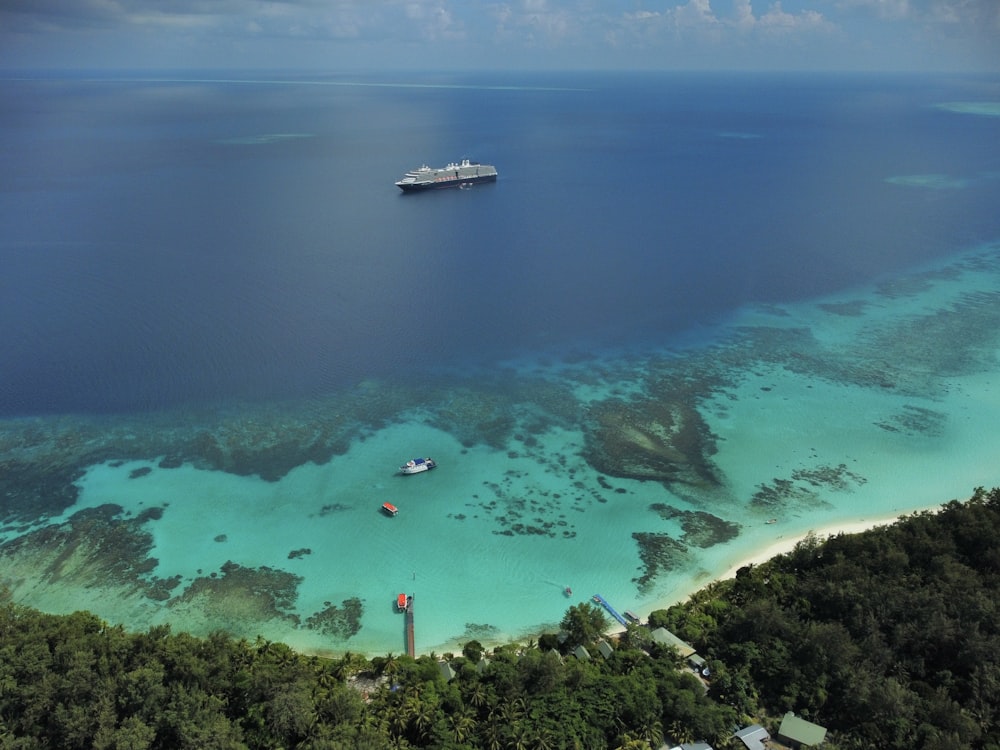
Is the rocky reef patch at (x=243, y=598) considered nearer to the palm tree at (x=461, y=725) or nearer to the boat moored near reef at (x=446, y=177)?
the palm tree at (x=461, y=725)

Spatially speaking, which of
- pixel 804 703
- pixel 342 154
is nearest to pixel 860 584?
pixel 804 703

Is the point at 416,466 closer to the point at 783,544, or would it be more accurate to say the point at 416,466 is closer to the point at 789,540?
the point at 783,544

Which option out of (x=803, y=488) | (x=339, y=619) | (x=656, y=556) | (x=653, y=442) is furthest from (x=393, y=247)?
(x=339, y=619)

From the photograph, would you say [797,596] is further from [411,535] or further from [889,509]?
[411,535]

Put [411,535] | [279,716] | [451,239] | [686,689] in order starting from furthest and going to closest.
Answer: [451,239], [411,535], [686,689], [279,716]

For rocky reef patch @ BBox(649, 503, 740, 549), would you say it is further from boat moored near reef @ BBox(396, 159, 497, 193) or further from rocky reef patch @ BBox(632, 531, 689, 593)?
boat moored near reef @ BBox(396, 159, 497, 193)

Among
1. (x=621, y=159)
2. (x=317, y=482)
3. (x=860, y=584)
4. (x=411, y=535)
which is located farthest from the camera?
(x=621, y=159)
